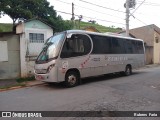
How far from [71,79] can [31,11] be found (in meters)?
21.3

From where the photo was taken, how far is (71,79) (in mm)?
10805

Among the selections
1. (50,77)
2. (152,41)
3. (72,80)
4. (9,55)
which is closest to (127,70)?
(72,80)

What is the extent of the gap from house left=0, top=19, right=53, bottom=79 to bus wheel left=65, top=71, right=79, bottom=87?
416 centimetres

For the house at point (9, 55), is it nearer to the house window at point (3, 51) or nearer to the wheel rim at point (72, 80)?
the house window at point (3, 51)

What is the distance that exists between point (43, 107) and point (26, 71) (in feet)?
23.9

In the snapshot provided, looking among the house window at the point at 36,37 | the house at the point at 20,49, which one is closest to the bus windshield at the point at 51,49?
the house at the point at 20,49

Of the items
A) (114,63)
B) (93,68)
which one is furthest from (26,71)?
(114,63)

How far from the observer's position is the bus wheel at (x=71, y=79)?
10.6 m

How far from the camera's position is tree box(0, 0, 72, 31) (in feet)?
92.2

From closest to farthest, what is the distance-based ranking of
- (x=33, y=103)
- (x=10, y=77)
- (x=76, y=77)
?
(x=33, y=103)
(x=76, y=77)
(x=10, y=77)

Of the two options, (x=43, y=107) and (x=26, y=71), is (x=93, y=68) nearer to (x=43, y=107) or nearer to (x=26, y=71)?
(x=26, y=71)

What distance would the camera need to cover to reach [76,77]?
11.2 metres

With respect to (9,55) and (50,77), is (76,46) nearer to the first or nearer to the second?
(50,77)

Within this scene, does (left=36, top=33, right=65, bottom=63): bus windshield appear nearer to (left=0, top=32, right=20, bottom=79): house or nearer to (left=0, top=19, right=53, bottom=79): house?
(left=0, top=19, right=53, bottom=79): house
